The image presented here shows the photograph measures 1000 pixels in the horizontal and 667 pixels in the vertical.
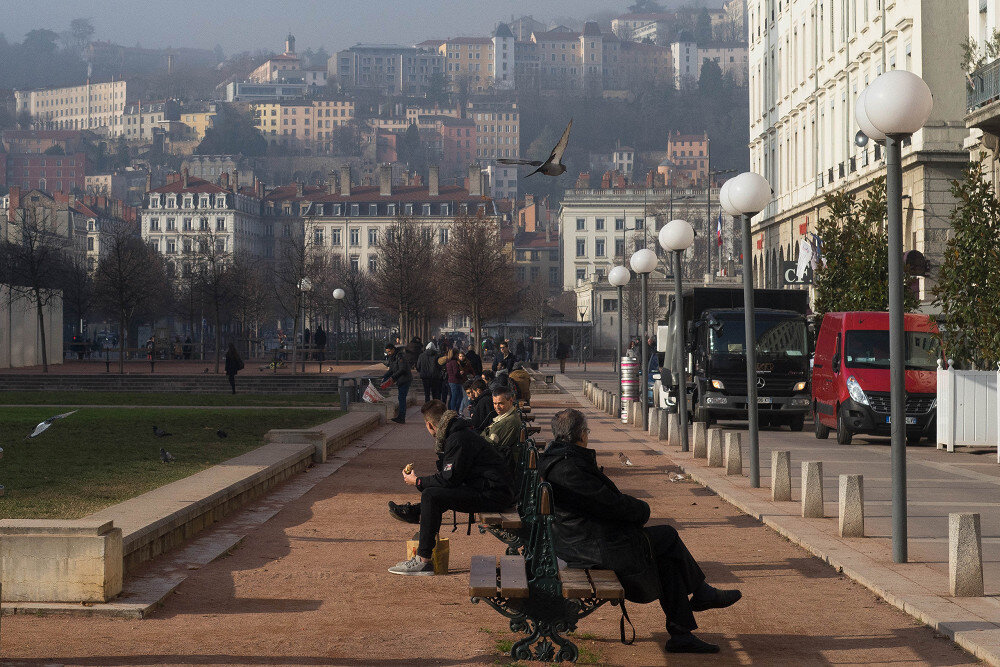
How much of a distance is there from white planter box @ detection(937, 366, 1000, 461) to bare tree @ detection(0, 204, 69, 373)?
117 feet

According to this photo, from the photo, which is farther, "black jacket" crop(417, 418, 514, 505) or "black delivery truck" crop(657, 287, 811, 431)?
"black delivery truck" crop(657, 287, 811, 431)

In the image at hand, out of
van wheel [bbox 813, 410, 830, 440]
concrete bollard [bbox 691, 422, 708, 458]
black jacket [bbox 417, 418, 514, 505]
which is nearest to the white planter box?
van wheel [bbox 813, 410, 830, 440]

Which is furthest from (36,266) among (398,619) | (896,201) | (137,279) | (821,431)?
(398,619)

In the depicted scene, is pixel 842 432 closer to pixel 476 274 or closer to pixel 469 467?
pixel 469 467

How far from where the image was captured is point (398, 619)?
340 inches

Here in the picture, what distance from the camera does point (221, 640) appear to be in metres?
7.89

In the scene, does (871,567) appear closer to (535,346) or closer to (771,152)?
(771,152)

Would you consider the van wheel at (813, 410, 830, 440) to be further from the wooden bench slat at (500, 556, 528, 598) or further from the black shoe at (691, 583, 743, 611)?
the wooden bench slat at (500, 556, 528, 598)

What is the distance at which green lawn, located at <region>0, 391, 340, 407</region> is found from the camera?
3581 cm

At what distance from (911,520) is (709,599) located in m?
5.97

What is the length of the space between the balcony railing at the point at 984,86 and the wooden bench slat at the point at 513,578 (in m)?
23.8

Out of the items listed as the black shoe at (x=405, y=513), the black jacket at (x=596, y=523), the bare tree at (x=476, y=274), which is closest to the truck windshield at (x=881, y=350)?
the black shoe at (x=405, y=513)

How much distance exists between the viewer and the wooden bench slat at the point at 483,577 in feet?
24.2

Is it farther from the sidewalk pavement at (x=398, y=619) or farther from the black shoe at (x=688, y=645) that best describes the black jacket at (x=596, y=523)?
the sidewalk pavement at (x=398, y=619)
